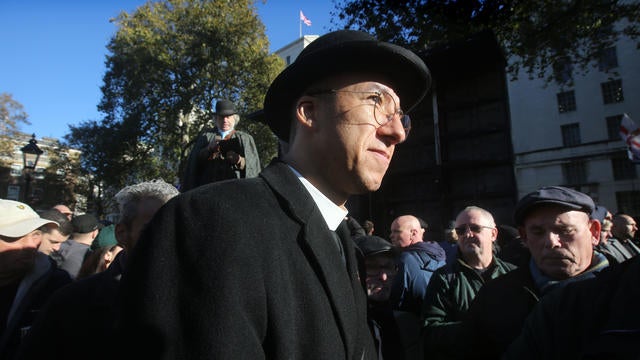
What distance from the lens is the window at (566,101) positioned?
31.8 meters

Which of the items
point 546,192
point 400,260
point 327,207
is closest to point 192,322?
point 327,207

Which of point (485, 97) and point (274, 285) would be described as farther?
point (485, 97)

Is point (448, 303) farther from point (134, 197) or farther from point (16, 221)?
point (16, 221)

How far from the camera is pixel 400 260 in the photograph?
443 cm

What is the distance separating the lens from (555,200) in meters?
2.75

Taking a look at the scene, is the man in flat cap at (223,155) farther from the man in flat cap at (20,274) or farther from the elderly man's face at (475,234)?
the elderly man's face at (475,234)

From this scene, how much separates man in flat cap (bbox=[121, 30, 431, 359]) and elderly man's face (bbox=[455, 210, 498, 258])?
7.67 feet

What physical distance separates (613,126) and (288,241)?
3678cm

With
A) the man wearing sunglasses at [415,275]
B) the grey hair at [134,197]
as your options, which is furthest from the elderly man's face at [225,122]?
the man wearing sunglasses at [415,275]

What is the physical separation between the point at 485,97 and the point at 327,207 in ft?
26.5

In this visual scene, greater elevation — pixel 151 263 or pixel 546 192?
pixel 546 192

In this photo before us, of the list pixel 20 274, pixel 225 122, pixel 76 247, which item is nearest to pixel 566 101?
pixel 225 122

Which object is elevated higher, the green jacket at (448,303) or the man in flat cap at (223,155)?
the man in flat cap at (223,155)

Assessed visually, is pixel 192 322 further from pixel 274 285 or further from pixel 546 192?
pixel 546 192
